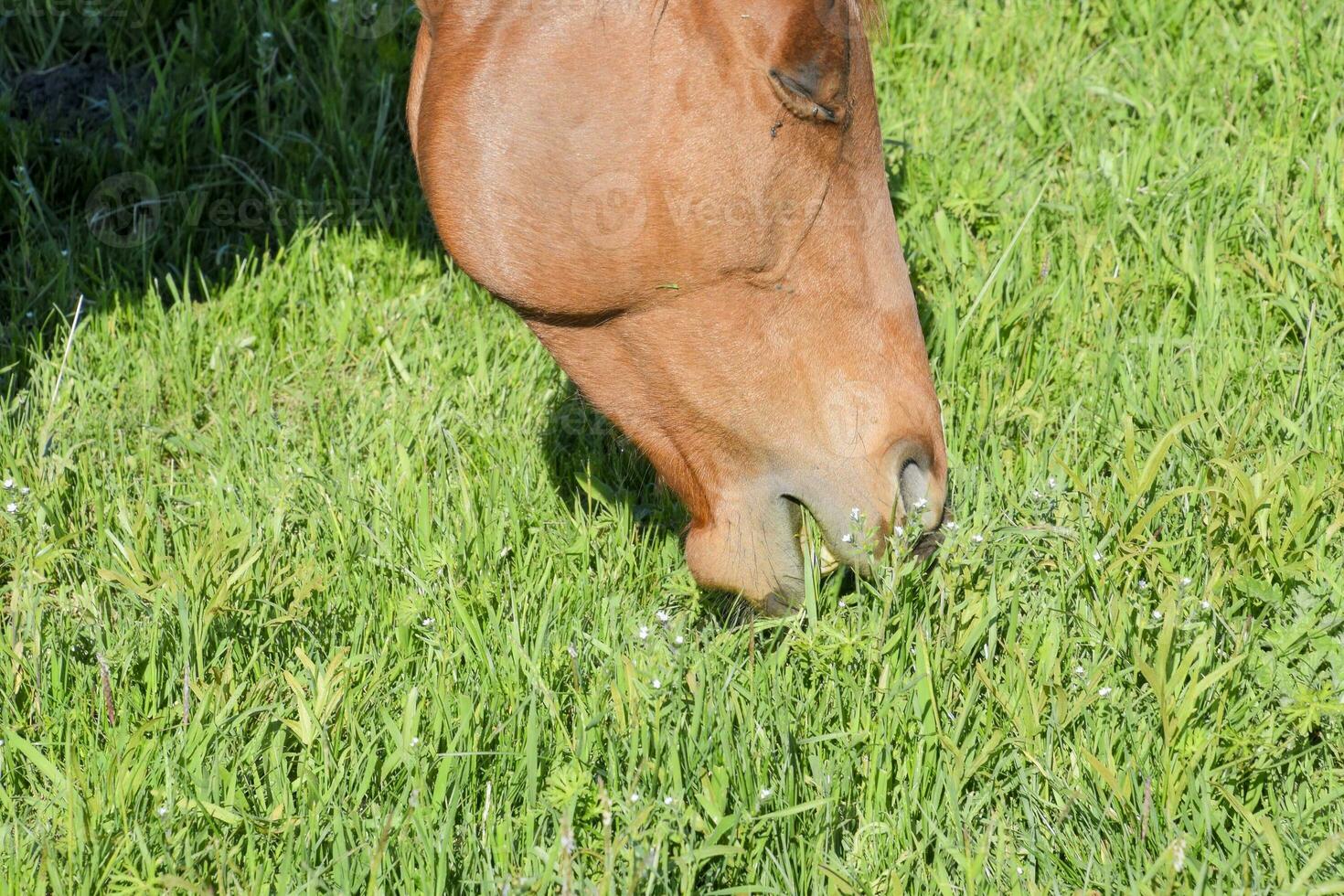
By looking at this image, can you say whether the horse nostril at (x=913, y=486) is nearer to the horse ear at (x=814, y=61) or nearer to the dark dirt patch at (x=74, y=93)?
the horse ear at (x=814, y=61)

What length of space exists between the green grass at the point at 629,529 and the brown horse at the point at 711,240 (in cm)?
30

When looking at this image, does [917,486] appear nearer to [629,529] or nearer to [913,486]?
[913,486]

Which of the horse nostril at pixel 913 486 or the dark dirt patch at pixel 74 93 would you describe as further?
the dark dirt patch at pixel 74 93

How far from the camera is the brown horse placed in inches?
82.6

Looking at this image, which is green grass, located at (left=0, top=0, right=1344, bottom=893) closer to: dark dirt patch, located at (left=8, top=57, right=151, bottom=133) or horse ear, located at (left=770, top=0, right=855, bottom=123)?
dark dirt patch, located at (left=8, top=57, right=151, bottom=133)

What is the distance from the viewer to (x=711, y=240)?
2174 mm

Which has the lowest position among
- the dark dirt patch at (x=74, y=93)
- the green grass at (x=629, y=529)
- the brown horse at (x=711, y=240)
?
the green grass at (x=629, y=529)

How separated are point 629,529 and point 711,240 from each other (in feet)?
3.50

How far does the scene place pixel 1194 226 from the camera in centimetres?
390

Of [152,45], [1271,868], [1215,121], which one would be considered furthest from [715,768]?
[152,45]

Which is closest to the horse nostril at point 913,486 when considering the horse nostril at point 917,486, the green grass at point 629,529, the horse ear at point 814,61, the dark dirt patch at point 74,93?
the horse nostril at point 917,486

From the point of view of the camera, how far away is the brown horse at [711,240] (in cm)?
210

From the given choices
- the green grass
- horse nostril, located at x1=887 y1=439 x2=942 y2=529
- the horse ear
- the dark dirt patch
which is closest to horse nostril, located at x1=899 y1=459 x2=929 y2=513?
horse nostril, located at x1=887 y1=439 x2=942 y2=529

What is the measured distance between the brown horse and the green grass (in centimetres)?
30
